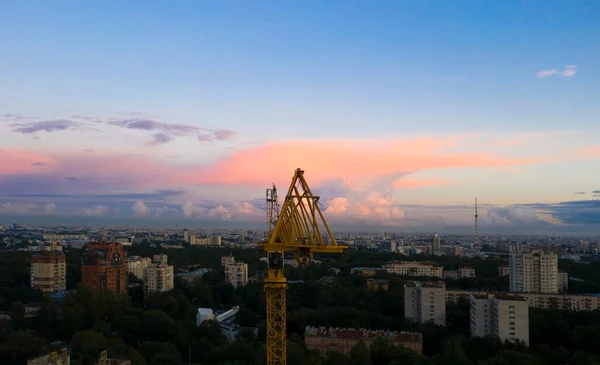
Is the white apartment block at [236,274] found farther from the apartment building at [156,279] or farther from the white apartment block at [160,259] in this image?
the white apartment block at [160,259]

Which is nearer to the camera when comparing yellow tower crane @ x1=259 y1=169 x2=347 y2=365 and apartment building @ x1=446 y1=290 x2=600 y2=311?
yellow tower crane @ x1=259 y1=169 x2=347 y2=365

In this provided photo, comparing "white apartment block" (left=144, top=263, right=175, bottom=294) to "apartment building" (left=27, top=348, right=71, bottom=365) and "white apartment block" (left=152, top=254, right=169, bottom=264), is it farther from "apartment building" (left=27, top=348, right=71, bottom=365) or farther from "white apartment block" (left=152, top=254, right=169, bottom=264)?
"apartment building" (left=27, top=348, right=71, bottom=365)

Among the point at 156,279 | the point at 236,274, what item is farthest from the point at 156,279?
the point at 236,274

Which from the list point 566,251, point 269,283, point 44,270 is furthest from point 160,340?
point 566,251

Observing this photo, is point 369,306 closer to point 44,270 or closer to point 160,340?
point 160,340

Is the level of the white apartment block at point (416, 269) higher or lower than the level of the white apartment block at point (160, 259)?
lower

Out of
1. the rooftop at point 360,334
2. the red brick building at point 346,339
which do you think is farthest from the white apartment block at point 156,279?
the red brick building at point 346,339

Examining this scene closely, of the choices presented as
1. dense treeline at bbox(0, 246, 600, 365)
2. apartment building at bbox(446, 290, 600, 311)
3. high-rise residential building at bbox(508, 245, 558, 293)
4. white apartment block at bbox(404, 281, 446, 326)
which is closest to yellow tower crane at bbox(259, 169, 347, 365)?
dense treeline at bbox(0, 246, 600, 365)
